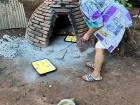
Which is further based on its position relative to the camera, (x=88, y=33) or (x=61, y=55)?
(x=61, y=55)

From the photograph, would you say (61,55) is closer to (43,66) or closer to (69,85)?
(43,66)

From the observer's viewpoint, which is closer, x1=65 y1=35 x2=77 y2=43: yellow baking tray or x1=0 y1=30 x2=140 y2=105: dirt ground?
x1=0 y1=30 x2=140 y2=105: dirt ground

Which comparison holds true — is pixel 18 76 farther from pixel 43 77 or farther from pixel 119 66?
pixel 119 66

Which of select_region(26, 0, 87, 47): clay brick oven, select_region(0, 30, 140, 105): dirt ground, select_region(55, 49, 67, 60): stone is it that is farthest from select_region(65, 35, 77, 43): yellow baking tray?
select_region(0, 30, 140, 105): dirt ground

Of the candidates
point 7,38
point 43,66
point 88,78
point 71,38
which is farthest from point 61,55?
point 7,38

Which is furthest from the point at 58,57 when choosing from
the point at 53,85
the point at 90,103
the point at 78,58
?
the point at 90,103

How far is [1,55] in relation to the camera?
582cm

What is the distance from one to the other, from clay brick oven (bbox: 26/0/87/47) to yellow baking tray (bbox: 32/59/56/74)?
50 cm

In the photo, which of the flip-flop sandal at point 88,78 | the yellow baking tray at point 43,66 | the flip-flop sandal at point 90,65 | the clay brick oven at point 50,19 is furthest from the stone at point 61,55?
the flip-flop sandal at point 88,78

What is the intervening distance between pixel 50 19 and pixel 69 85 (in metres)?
A: 1.35

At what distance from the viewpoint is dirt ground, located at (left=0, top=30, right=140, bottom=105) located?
4770mm

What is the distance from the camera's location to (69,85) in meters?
5.09

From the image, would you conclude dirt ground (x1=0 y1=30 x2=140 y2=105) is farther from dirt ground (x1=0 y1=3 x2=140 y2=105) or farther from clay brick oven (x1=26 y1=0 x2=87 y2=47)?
clay brick oven (x1=26 y1=0 x2=87 y2=47)

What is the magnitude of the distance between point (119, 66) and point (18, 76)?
1595 mm
